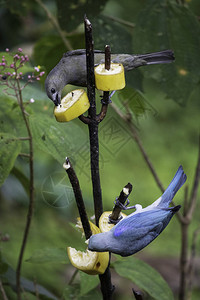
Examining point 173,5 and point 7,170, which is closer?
point 7,170

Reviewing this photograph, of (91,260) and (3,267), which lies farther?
(3,267)

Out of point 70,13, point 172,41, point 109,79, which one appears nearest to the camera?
point 109,79

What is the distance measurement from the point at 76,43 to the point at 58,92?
50 cm

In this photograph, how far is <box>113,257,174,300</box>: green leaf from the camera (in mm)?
723

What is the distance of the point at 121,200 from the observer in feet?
1.56

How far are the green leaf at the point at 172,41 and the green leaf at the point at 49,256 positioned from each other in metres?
0.33

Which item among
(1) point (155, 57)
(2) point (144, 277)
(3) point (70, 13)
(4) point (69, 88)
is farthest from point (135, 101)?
(3) point (70, 13)

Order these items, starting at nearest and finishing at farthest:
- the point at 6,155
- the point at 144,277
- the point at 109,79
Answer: the point at 109,79 → the point at 6,155 → the point at 144,277

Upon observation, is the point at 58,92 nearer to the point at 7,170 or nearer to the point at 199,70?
the point at 7,170

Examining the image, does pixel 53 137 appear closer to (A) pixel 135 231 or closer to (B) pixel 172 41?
(A) pixel 135 231

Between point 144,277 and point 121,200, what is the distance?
12.7 inches

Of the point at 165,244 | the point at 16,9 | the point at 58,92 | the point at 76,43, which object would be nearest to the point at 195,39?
the point at 76,43

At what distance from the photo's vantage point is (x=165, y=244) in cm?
197

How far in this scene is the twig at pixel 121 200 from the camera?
47 cm
